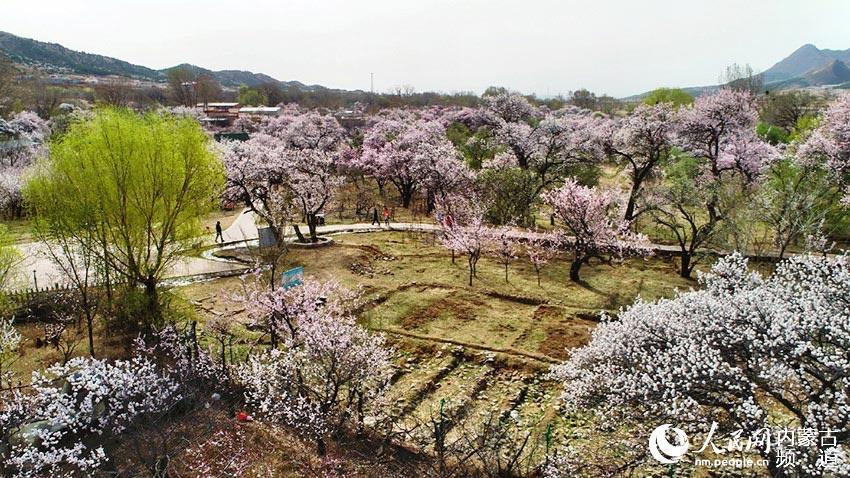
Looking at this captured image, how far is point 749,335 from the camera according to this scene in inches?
334

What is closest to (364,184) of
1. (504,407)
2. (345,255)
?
(345,255)

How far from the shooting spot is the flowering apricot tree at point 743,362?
7988mm

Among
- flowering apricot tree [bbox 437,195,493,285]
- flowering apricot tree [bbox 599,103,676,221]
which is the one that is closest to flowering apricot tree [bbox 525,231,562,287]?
flowering apricot tree [bbox 437,195,493,285]

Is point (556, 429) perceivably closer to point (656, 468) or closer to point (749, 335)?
point (656, 468)

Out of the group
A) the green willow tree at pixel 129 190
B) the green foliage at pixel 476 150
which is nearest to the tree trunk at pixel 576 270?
the green willow tree at pixel 129 190

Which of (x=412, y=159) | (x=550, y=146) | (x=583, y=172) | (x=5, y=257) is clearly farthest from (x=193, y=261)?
(x=583, y=172)

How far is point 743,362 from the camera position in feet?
29.6

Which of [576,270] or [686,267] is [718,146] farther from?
[576,270]

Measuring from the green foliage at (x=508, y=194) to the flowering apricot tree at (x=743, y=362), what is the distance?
21.5m

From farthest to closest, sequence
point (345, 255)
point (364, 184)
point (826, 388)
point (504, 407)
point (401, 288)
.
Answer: point (364, 184)
point (345, 255)
point (401, 288)
point (504, 407)
point (826, 388)

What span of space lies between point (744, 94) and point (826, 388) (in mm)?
34323

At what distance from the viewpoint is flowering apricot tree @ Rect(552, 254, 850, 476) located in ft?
26.2

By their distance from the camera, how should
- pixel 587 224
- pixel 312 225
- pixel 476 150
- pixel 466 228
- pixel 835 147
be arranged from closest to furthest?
pixel 587 224, pixel 466 228, pixel 835 147, pixel 312 225, pixel 476 150

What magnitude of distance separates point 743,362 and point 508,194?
23520 millimetres
